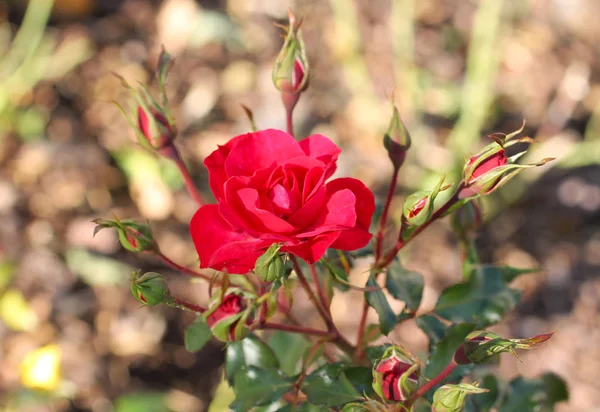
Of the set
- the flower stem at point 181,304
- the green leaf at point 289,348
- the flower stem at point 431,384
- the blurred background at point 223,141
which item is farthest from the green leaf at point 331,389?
the blurred background at point 223,141

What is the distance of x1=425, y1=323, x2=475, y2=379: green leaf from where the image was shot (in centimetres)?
89

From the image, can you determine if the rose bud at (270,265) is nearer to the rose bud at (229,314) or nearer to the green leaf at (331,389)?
the rose bud at (229,314)

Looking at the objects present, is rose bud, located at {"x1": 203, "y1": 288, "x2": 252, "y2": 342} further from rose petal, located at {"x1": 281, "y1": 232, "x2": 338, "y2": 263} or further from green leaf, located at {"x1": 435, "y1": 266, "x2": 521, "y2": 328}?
green leaf, located at {"x1": 435, "y1": 266, "x2": 521, "y2": 328}

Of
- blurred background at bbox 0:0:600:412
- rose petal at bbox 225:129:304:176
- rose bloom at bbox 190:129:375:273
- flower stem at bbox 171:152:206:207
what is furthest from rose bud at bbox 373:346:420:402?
blurred background at bbox 0:0:600:412

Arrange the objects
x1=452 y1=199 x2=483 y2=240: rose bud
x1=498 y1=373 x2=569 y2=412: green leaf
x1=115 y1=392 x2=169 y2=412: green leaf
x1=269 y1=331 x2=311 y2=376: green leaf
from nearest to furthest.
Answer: x1=452 y1=199 x2=483 y2=240: rose bud < x1=498 y1=373 x2=569 y2=412: green leaf < x1=269 y1=331 x2=311 y2=376: green leaf < x1=115 y1=392 x2=169 y2=412: green leaf

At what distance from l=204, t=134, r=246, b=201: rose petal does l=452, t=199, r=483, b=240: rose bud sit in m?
0.41

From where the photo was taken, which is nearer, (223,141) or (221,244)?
(221,244)

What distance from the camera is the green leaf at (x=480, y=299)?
989 millimetres

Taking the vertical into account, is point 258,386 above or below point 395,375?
below

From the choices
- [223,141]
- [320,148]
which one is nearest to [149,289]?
[320,148]

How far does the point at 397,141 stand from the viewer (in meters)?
0.85

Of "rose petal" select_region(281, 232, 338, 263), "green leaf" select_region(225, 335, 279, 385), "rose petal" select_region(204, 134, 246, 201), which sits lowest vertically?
"green leaf" select_region(225, 335, 279, 385)

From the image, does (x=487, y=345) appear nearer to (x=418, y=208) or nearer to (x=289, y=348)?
(x=418, y=208)

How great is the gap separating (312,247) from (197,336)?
0.31 m
